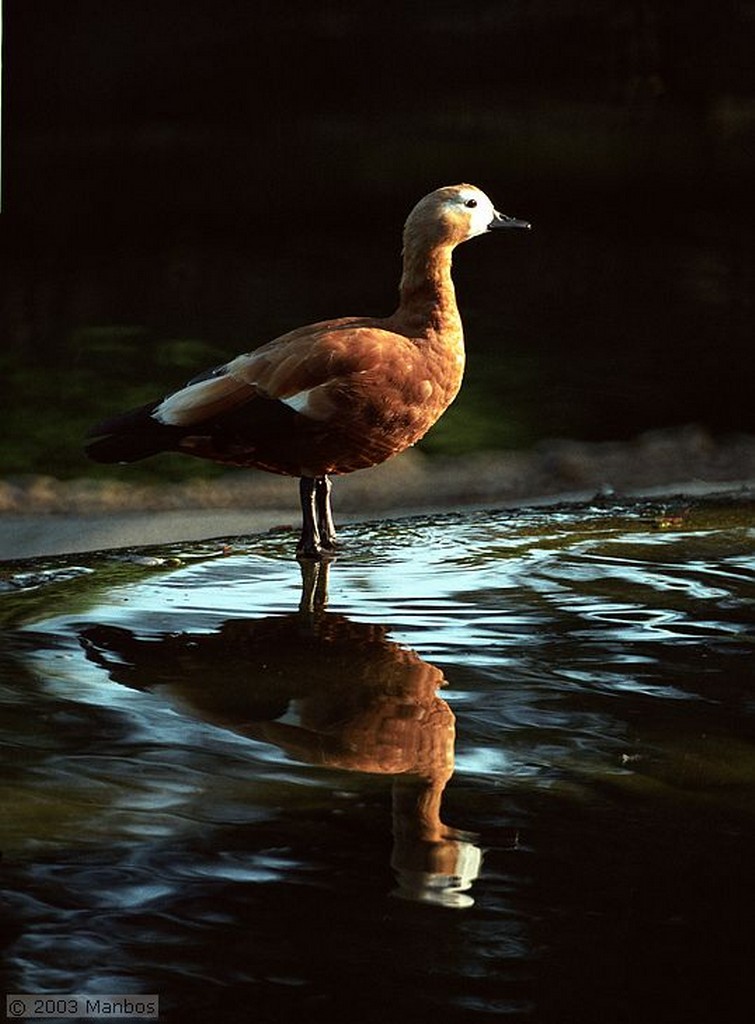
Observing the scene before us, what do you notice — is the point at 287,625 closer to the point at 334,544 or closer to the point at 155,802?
the point at 334,544

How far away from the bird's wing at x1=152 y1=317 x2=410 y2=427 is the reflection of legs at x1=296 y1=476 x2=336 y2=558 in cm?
33

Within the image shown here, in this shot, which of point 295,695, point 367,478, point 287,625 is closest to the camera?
point 295,695

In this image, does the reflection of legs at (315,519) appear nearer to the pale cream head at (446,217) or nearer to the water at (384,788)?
the water at (384,788)

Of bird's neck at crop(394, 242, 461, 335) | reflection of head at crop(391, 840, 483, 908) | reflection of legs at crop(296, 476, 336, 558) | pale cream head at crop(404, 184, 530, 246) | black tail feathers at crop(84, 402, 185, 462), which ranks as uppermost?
pale cream head at crop(404, 184, 530, 246)

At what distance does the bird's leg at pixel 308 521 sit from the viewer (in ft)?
19.8

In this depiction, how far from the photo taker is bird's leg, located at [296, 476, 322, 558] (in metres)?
6.05

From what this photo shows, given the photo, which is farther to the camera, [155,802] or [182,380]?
[182,380]

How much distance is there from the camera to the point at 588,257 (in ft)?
28.3

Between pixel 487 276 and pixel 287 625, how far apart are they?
375 centimetres

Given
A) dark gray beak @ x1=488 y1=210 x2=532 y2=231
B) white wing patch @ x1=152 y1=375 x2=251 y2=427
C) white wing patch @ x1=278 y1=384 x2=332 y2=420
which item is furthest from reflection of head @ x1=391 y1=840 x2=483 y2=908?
dark gray beak @ x1=488 y1=210 x2=532 y2=231

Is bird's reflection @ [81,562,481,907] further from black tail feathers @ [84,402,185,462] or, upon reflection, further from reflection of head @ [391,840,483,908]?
black tail feathers @ [84,402,185,462]

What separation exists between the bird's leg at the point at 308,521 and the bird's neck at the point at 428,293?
23.0 inches

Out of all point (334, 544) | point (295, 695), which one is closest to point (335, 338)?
point (334, 544)

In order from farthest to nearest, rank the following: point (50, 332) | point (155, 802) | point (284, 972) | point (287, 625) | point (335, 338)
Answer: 1. point (50, 332)
2. point (335, 338)
3. point (287, 625)
4. point (155, 802)
5. point (284, 972)
